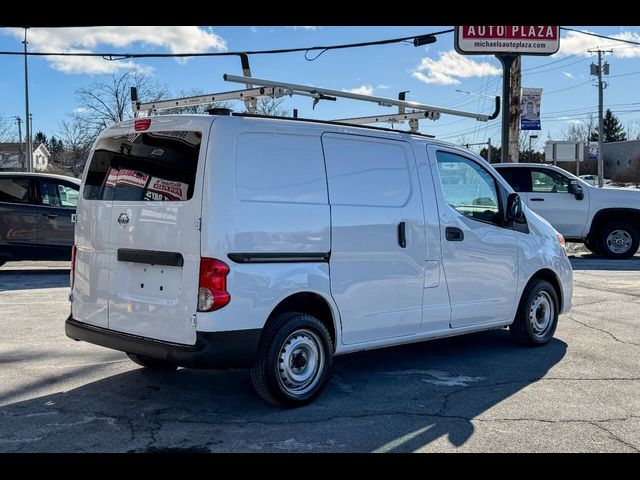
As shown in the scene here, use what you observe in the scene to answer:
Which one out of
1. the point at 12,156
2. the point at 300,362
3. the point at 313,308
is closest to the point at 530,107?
the point at 313,308

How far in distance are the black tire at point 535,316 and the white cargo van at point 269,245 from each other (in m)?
0.89

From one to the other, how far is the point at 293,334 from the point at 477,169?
267 cm

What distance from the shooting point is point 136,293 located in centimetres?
476

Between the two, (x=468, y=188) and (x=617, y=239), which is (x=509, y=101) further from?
(x=468, y=188)

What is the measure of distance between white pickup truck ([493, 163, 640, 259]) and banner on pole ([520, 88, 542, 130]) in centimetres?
636

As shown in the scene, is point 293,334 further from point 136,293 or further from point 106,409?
point 106,409

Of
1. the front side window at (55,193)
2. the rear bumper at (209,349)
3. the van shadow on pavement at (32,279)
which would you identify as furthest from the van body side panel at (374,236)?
the front side window at (55,193)

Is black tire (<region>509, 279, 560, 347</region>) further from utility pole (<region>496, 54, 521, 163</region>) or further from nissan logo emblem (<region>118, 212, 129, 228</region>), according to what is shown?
utility pole (<region>496, 54, 521, 163</region>)

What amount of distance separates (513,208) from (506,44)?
41.6 ft

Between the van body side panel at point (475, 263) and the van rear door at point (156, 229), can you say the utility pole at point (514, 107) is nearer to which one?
the van body side panel at point (475, 263)

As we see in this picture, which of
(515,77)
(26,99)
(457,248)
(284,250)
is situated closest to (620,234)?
(515,77)

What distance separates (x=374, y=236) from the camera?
17.2 ft

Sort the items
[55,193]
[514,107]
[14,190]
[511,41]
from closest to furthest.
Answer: [14,190], [55,193], [511,41], [514,107]
